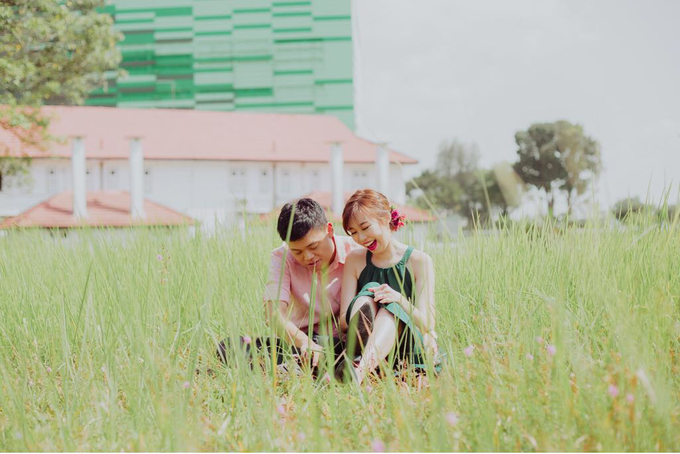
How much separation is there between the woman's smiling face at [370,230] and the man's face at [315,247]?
12 centimetres

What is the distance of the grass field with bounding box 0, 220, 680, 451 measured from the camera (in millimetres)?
1491

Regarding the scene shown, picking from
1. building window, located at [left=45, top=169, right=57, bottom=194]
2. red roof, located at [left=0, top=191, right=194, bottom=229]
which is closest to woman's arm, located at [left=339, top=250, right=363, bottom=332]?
red roof, located at [left=0, top=191, right=194, bottom=229]

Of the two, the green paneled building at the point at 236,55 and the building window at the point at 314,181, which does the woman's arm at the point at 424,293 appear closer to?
the building window at the point at 314,181

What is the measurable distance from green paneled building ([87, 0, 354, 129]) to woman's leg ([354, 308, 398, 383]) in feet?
121

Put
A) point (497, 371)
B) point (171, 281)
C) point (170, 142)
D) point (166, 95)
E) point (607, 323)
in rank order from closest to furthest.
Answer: point (497, 371) → point (607, 323) → point (171, 281) → point (170, 142) → point (166, 95)

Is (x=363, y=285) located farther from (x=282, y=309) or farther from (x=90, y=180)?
(x=90, y=180)

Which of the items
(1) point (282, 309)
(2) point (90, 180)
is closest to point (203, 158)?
(2) point (90, 180)

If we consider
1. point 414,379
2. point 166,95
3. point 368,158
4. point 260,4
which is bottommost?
point 414,379

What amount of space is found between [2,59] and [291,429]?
1230 cm

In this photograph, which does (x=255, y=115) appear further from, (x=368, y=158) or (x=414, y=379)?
(x=414, y=379)

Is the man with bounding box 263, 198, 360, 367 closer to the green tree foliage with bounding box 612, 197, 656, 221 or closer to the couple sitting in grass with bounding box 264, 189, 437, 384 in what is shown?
the couple sitting in grass with bounding box 264, 189, 437, 384

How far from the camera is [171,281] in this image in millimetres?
3123

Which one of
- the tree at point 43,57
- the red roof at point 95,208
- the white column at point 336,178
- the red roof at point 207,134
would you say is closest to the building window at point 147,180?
the red roof at point 207,134

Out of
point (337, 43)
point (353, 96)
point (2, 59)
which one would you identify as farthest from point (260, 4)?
point (2, 59)
